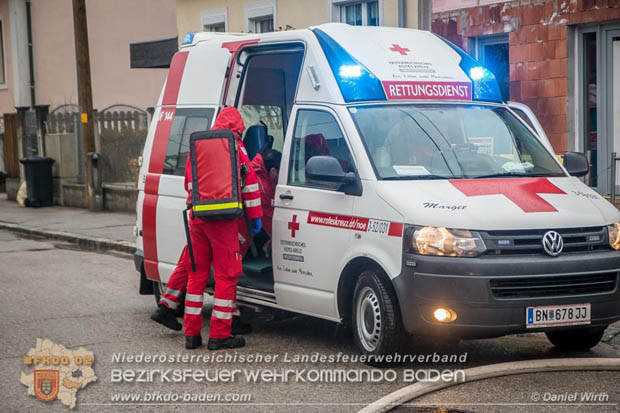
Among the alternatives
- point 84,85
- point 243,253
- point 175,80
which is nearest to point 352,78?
point 243,253

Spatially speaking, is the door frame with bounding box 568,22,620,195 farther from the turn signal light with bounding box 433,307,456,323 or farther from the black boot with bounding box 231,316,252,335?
the turn signal light with bounding box 433,307,456,323

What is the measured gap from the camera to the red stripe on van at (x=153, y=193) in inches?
384

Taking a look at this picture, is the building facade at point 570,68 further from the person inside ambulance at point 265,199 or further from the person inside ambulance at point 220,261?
the person inside ambulance at point 220,261

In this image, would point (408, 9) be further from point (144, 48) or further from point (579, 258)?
point (579, 258)

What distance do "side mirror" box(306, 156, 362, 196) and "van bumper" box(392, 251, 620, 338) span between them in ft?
2.69

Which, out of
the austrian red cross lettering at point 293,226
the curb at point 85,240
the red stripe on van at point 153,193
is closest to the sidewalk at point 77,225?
the curb at point 85,240

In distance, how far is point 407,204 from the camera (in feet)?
23.4

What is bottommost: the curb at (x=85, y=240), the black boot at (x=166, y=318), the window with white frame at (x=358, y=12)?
the curb at (x=85, y=240)

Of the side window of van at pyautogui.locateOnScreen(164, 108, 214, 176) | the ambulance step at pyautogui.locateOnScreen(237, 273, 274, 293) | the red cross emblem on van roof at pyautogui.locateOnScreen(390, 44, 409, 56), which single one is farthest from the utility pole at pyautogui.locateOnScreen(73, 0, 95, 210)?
the red cross emblem on van roof at pyautogui.locateOnScreen(390, 44, 409, 56)

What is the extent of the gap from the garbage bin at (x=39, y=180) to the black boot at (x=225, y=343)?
1609 centimetres

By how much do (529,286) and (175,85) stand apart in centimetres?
446

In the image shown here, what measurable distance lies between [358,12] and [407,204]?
459 inches

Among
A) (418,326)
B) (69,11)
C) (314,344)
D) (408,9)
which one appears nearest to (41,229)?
(408,9)

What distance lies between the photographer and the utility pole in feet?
69.8
